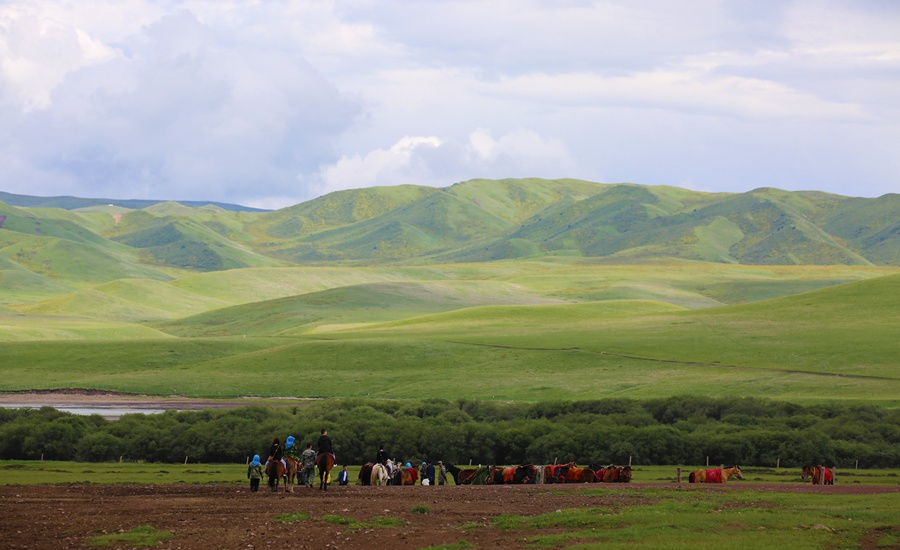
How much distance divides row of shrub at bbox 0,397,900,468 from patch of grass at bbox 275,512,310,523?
24813 millimetres

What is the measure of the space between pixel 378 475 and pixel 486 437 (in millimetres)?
16476

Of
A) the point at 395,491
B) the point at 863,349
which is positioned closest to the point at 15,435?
the point at 395,491

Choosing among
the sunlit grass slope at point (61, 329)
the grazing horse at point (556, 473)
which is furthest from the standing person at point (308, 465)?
the sunlit grass slope at point (61, 329)

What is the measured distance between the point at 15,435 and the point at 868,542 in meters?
45.8

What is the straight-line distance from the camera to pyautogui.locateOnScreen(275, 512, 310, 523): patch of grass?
28500 millimetres

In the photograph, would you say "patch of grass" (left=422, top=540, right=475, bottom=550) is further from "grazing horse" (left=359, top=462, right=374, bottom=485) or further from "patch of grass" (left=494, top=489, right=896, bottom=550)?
"grazing horse" (left=359, top=462, right=374, bottom=485)

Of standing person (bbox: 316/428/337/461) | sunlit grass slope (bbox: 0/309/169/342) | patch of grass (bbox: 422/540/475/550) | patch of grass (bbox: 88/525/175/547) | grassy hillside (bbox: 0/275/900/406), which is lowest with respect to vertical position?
patch of grass (bbox: 422/540/475/550)

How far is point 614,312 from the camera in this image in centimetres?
15200

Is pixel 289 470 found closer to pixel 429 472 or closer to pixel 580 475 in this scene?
pixel 429 472

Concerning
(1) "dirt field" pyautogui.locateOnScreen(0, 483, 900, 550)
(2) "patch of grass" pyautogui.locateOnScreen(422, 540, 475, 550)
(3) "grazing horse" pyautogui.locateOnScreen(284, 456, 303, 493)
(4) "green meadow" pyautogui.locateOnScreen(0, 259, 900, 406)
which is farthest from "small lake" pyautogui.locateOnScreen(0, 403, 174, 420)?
(2) "patch of grass" pyautogui.locateOnScreen(422, 540, 475, 550)

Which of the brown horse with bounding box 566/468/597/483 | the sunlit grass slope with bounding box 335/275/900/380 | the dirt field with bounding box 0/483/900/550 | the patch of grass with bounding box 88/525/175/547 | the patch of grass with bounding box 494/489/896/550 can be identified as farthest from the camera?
the sunlit grass slope with bounding box 335/275/900/380

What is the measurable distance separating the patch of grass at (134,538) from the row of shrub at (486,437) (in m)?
28.8

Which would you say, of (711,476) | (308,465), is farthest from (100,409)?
(711,476)

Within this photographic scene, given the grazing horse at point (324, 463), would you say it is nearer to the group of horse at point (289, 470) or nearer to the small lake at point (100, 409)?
the group of horse at point (289, 470)
